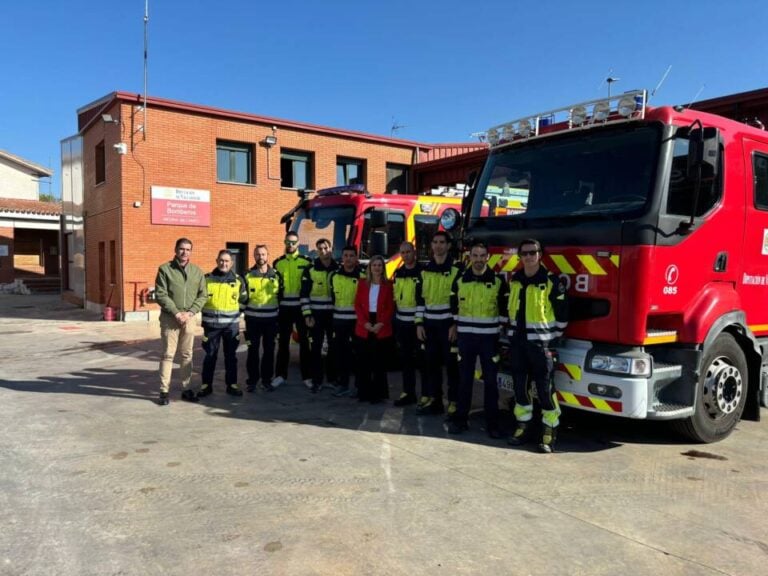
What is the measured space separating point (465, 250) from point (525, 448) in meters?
2.09

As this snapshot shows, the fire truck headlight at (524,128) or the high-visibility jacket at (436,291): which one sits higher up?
the fire truck headlight at (524,128)

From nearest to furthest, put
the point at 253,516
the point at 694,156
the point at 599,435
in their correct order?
the point at 253,516
the point at 694,156
the point at 599,435

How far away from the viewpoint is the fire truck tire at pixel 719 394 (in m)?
5.16

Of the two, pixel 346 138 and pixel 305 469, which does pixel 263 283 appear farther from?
pixel 346 138

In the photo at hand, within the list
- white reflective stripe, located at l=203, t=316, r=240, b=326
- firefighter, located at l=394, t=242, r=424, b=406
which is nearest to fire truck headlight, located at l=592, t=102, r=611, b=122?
firefighter, located at l=394, t=242, r=424, b=406

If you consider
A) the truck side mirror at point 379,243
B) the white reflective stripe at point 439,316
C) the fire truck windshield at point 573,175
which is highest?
the fire truck windshield at point 573,175

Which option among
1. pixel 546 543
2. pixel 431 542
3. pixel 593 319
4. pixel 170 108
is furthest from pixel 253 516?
pixel 170 108

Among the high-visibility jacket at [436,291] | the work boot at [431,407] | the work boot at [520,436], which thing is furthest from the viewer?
the work boot at [431,407]

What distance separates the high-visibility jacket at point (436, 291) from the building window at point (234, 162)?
12674 mm

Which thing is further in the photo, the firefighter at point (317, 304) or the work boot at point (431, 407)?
the firefighter at point (317, 304)

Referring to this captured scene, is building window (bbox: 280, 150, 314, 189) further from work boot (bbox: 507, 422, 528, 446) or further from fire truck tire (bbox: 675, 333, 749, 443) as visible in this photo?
fire truck tire (bbox: 675, 333, 749, 443)

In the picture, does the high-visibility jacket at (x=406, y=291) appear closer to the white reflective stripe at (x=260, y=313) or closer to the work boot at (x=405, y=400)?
the work boot at (x=405, y=400)

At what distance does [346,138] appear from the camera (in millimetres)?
19484

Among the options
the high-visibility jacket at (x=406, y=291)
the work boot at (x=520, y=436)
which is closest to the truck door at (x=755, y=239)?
the work boot at (x=520, y=436)
